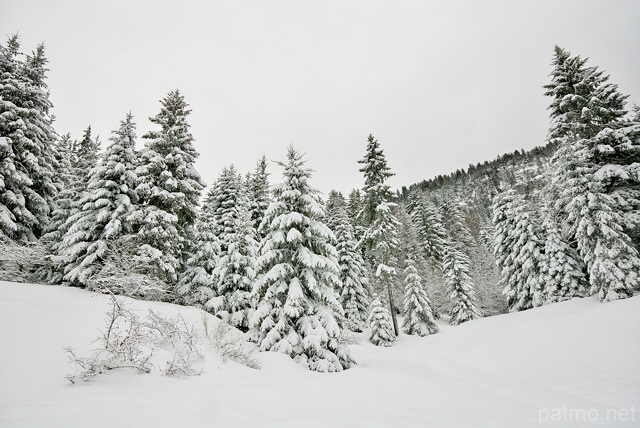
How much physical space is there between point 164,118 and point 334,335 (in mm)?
17838

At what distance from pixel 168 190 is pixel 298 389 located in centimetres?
1559

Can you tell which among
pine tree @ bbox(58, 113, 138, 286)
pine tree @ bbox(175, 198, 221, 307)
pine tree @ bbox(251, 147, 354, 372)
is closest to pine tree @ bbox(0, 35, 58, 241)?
pine tree @ bbox(58, 113, 138, 286)

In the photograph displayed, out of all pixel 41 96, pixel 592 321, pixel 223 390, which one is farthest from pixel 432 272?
pixel 41 96

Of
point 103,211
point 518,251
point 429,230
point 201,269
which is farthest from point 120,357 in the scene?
point 429,230

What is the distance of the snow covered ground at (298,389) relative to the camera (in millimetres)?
3938

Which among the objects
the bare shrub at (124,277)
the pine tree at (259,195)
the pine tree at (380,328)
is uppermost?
the pine tree at (259,195)

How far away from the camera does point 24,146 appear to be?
1845 cm

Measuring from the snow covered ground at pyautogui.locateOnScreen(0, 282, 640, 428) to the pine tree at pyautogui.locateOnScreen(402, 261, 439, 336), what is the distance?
1403 cm

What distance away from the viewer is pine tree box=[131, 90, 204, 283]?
1638cm

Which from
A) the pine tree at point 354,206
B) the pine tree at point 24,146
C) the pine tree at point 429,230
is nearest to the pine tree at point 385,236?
the pine tree at point 354,206

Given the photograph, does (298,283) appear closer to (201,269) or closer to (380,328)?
(201,269)

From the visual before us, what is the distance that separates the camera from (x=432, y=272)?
134 ft

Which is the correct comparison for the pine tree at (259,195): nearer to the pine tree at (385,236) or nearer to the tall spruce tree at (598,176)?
the pine tree at (385,236)

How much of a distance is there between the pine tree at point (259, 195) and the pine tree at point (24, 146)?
1383 centimetres
